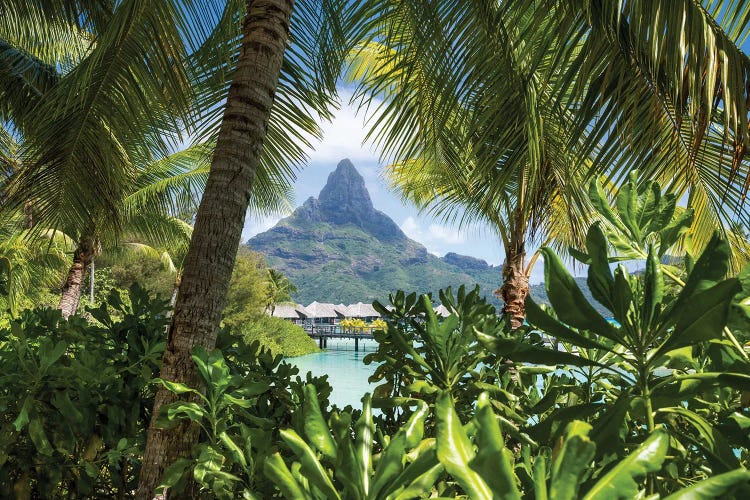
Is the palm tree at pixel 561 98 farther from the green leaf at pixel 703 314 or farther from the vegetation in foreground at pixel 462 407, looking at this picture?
the green leaf at pixel 703 314

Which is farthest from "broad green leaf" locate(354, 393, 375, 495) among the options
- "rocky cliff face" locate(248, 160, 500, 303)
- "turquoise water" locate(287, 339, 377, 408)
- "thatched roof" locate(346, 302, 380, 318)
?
"rocky cliff face" locate(248, 160, 500, 303)

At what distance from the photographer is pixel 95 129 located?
144 inches

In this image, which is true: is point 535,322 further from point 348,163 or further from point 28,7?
point 348,163

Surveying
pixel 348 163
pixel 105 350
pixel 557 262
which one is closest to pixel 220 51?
pixel 105 350

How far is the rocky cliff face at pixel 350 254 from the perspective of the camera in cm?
10362

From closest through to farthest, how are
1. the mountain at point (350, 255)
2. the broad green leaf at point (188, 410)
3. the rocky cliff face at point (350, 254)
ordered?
the broad green leaf at point (188, 410) → the mountain at point (350, 255) → the rocky cliff face at point (350, 254)

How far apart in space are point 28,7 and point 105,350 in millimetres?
4833

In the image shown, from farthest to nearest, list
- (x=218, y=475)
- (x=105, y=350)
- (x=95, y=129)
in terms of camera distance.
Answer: (x=95, y=129), (x=105, y=350), (x=218, y=475)

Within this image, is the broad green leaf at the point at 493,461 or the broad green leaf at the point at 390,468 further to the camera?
the broad green leaf at the point at 390,468

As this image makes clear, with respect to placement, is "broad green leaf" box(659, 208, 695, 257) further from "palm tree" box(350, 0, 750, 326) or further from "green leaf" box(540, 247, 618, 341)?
"palm tree" box(350, 0, 750, 326)

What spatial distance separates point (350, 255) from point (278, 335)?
97618 millimetres

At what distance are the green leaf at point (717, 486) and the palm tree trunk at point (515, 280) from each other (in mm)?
4939

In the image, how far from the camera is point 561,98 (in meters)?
2.54

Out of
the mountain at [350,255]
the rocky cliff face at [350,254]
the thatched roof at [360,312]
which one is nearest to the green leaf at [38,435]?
the thatched roof at [360,312]
